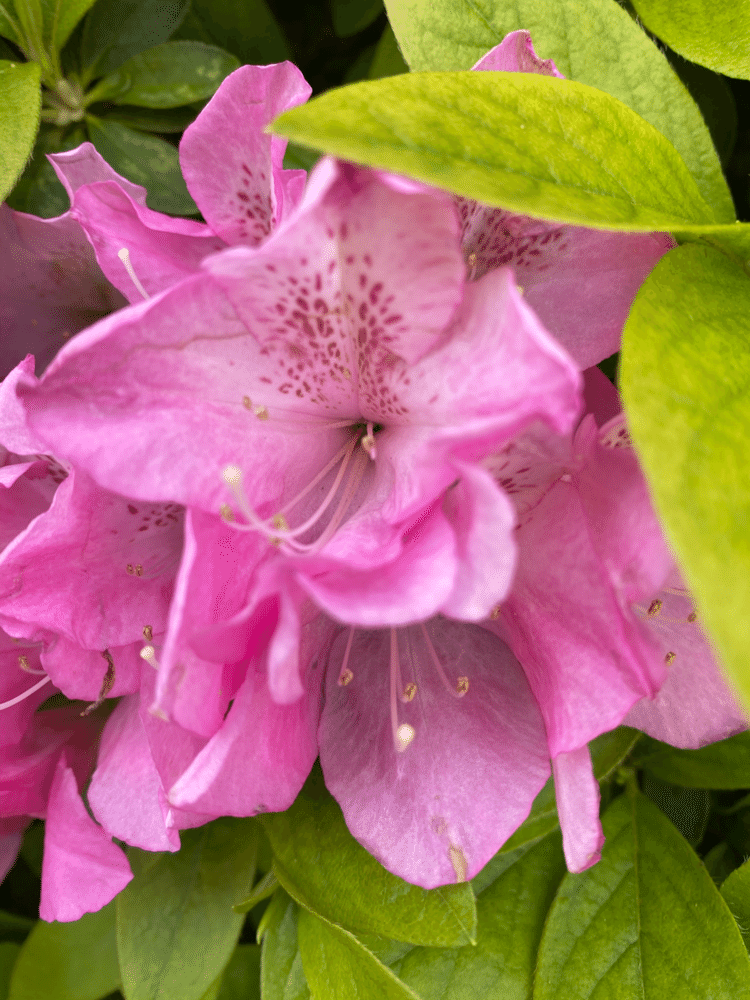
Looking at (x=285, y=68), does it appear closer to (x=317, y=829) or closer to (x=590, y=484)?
(x=590, y=484)

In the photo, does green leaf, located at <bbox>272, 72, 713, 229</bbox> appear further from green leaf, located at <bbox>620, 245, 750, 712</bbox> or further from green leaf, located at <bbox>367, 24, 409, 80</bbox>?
green leaf, located at <bbox>367, 24, 409, 80</bbox>

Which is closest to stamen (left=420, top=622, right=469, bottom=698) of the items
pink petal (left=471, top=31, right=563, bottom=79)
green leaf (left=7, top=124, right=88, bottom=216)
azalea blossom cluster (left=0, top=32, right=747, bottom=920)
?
azalea blossom cluster (left=0, top=32, right=747, bottom=920)

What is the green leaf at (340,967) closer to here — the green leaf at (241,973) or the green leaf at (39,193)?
the green leaf at (241,973)

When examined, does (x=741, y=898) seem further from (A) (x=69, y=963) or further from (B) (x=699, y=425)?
(A) (x=69, y=963)

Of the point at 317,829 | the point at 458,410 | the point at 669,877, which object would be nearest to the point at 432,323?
the point at 458,410

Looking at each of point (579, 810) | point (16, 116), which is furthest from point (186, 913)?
point (16, 116)
